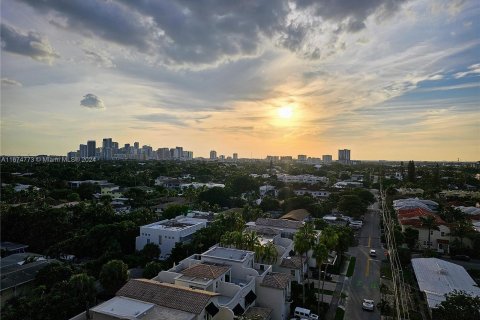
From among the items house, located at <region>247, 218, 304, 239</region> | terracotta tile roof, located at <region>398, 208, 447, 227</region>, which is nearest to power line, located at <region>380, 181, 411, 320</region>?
terracotta tile roof, located at <region>398, 208, 447, 227</region>

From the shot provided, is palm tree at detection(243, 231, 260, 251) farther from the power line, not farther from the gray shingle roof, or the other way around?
the power line

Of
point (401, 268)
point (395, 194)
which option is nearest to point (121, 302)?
point (401, 268)

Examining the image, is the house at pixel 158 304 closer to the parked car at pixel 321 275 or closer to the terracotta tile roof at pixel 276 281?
the terracotta tile roof at pixel 276 281

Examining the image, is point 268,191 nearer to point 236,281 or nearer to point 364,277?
point 364,277

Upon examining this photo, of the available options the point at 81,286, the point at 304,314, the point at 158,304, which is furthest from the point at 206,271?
the point at 81,286

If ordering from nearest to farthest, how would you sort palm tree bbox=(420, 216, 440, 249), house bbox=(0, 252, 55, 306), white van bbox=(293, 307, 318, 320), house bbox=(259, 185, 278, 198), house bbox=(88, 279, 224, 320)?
house bbox=(88, 279, 224, 320) < white van bbox=(293, 307, 318, 320) < house bbox=(0, 252, 55, 306) < palm tree bbox=(420, 216, 440, 249) < house bbox=(259, 185, 278, 198)
